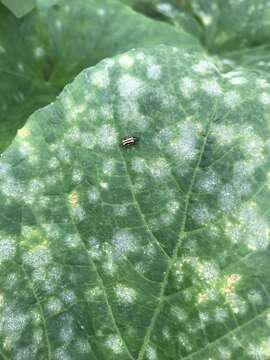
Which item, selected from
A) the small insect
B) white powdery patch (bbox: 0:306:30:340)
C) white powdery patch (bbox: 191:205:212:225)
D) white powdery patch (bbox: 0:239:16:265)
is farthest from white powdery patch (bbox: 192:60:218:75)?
white powdery patch (bbox: 0:306:30:340)

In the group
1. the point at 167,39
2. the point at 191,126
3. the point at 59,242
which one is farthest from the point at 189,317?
the point at 167,39

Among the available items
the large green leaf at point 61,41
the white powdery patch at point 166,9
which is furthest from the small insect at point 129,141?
the white powdery patch at point 166,9

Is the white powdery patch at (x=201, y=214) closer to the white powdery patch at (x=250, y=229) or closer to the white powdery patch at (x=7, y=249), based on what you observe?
the white powdery patch at (x=250, y=229)

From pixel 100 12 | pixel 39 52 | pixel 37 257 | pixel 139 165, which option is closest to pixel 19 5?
pixel 39 52

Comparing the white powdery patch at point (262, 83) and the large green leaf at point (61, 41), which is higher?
the white powdery patch at point (262, 83)

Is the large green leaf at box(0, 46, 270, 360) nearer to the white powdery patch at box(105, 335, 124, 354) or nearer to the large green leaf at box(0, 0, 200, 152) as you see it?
the white powdery patch at box(105, 335, 124, 354)

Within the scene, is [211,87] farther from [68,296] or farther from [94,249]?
[68,296]
